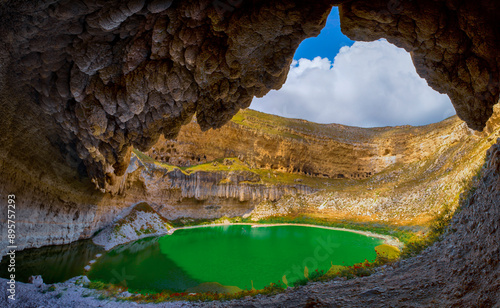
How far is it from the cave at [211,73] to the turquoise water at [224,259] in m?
5.62

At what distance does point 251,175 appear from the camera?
4297cm

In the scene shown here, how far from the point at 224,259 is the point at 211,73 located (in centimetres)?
1479

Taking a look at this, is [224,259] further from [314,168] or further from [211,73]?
[314,168]

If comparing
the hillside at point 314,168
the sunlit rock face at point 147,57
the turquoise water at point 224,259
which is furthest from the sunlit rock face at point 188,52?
the hillside at point 314,168

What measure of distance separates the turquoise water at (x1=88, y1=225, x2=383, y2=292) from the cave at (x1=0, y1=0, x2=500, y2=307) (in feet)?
18.4

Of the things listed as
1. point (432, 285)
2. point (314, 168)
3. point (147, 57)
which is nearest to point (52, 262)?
point (147, 57)

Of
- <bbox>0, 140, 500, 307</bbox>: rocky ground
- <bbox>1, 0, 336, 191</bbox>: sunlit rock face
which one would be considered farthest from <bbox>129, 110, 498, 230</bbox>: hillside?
<bbox>1, 0, 336, 191</bbox>: sunlit rock face

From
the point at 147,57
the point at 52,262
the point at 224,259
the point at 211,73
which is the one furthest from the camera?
the point at 224,259

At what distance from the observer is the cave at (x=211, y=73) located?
5398 mm

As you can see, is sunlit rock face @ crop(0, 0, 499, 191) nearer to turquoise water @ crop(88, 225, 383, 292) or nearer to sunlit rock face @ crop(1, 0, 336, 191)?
sunlit rock face @ crop(1, 0, 336, 191)

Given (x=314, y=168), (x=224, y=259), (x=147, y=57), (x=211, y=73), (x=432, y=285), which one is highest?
(x=314, y=168)

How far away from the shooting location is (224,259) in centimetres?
1838

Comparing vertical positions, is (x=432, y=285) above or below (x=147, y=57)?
below

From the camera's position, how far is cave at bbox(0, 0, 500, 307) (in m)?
5.40
